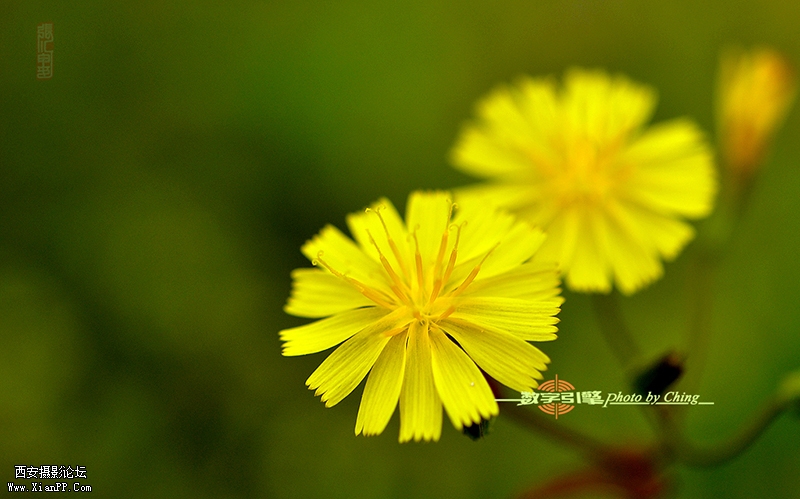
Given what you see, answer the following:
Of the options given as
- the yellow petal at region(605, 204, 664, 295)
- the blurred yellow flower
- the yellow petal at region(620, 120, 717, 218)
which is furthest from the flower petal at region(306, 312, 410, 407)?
the blurred yellow flower

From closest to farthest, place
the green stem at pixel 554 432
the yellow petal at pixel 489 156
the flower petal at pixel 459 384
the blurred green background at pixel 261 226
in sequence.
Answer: the flower petal at pixel 459 384, the green stem at pixel 554 432, the yellow petal at pixel 489 156, the blurred green background at pixel 261 226

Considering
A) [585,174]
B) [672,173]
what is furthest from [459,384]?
[672,173]

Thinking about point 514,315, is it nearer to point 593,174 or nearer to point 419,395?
point 419,395

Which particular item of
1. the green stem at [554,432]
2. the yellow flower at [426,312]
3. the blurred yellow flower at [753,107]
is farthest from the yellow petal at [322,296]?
the blurred yellow flower at [753,107]

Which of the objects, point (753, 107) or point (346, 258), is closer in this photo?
point (346, 258)

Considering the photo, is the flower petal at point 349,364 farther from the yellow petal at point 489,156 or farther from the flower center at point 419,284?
the yellow petal at point 489,156

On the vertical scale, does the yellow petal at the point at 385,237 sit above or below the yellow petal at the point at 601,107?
below

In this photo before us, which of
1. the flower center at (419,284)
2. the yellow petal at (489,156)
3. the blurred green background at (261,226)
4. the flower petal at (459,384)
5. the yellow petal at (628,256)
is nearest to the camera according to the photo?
the flower petal at (459,384)
